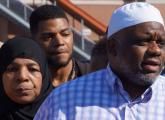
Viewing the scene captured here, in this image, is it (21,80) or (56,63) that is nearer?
(21,80)

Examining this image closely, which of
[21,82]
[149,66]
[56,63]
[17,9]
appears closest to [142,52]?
[149,66]

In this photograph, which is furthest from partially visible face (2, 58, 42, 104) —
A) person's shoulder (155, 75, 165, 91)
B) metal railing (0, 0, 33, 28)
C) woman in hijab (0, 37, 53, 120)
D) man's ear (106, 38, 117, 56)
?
metal railing (0, 0, 33, 28)

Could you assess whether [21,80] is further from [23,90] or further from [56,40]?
[56,40]

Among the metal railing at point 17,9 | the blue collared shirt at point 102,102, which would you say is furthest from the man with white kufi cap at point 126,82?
the metal railing at point 17,9

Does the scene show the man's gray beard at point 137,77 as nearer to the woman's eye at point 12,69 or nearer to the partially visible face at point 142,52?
the partially visible face at point 142,52

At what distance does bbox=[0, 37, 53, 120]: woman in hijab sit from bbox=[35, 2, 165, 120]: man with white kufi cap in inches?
23.7

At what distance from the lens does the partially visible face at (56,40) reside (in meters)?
4.13

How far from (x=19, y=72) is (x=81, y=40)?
940 centimetres

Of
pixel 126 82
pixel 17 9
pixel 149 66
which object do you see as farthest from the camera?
pixel 17 9

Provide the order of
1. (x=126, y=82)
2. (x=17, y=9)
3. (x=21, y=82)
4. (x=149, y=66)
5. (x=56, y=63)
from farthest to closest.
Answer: (x=17, y=9) → (x=56, y=63) → (x=21, y=82) → (x=126, y=82) → (x=149, y=66)

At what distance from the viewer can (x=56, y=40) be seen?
4160mm

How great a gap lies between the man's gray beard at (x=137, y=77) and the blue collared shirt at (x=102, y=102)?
6 centimetres

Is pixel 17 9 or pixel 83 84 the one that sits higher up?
pixel 83 84

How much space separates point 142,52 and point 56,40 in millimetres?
1456
